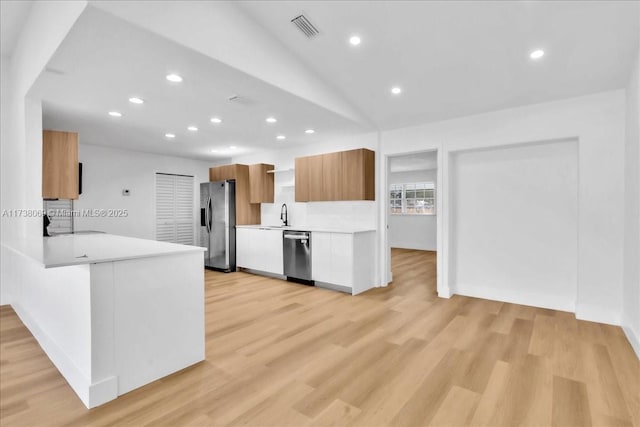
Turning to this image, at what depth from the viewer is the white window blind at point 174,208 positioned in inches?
261

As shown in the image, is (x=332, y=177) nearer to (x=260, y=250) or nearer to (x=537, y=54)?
(x=260, y=250)

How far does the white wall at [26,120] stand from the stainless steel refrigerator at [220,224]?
2.94m

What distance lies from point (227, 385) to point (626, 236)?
3892 mm

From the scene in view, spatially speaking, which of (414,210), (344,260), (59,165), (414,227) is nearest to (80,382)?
(59,165)

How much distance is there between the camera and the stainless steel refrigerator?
19.8 ft

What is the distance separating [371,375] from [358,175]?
9.89ft

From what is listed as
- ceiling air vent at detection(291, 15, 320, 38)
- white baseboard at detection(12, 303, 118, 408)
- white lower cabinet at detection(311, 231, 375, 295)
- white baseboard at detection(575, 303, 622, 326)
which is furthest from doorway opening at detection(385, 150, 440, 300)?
white baseboard at detection(12, 303, 118, 408)

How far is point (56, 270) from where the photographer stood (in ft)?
7.90

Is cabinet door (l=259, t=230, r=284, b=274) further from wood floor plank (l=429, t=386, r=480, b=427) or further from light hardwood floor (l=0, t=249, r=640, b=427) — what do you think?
wood floor plank (l=429, t=386, r=480, b=427)

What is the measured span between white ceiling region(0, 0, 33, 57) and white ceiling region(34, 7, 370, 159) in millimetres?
794

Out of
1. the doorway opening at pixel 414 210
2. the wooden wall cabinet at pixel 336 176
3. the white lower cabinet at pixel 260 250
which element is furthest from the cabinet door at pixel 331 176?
the doorway opening at pixel 414 210

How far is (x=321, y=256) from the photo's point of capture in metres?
4.74

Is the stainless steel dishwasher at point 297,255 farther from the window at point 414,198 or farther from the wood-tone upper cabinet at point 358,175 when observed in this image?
the window at point 414,198

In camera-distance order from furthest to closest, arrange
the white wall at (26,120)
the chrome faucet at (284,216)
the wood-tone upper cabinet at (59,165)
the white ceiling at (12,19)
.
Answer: the chrome faucet at (284,216)
the wood-tone upper cabinet at (59,165)
the white ceiling at (12,19)
the white wall at (26,120)
